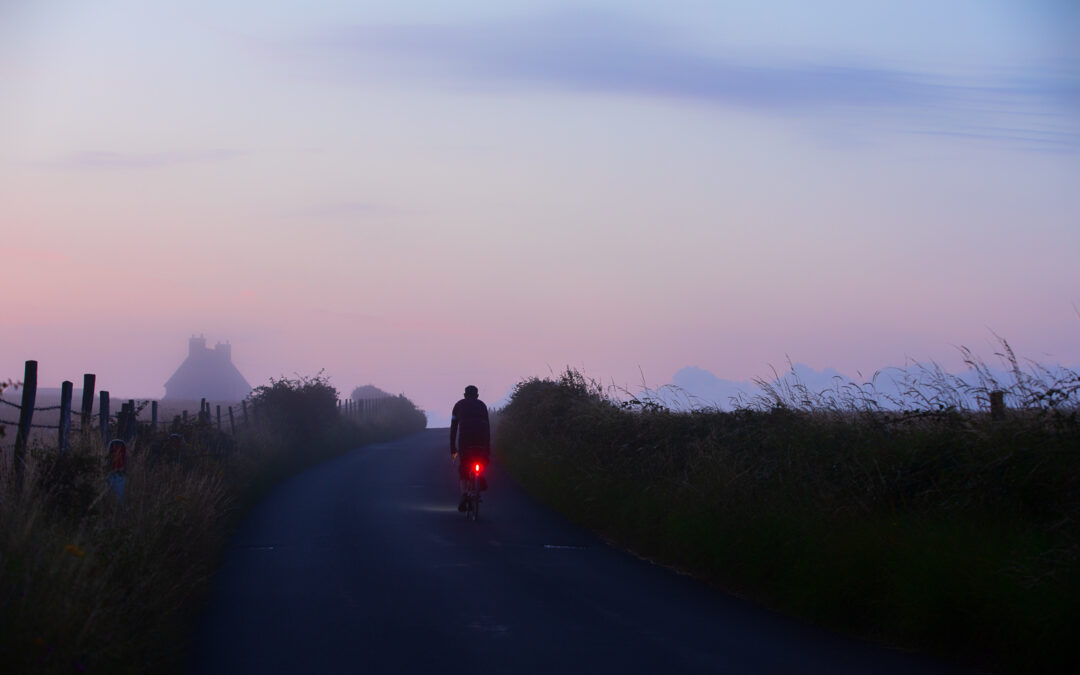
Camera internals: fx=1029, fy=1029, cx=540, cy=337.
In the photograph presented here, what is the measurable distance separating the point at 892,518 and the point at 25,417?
1015cm

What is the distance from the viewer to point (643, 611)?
396 inches

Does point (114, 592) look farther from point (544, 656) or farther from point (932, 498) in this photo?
point (932, 498)

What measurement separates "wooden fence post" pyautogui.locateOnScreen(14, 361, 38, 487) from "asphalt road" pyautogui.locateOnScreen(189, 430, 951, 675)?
2612mm

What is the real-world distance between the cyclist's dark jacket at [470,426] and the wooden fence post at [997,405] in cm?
925

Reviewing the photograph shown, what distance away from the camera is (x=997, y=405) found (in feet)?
37.5

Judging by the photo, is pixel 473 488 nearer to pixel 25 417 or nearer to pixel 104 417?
pixel 104 417

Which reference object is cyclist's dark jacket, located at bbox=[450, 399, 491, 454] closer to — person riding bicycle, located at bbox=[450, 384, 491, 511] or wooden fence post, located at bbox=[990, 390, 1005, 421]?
person riding bicycle, located at bbox=[450, 384, 491, 511]

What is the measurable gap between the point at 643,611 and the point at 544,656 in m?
2.20

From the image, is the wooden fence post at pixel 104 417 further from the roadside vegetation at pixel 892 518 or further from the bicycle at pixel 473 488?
the roadside vegetation at pixel 892 518

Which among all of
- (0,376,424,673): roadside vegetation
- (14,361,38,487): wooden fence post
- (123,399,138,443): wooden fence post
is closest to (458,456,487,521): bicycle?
(0,376,424,673): roadside vegetation

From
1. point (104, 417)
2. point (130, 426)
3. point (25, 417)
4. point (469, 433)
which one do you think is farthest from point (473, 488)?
point (25, 417)

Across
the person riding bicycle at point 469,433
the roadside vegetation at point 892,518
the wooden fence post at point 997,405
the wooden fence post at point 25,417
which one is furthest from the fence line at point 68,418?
the wooden fence post at point 997,405

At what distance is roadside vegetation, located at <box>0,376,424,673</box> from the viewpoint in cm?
624

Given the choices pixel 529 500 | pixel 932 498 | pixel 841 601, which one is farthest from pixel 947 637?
pixel 529 500
